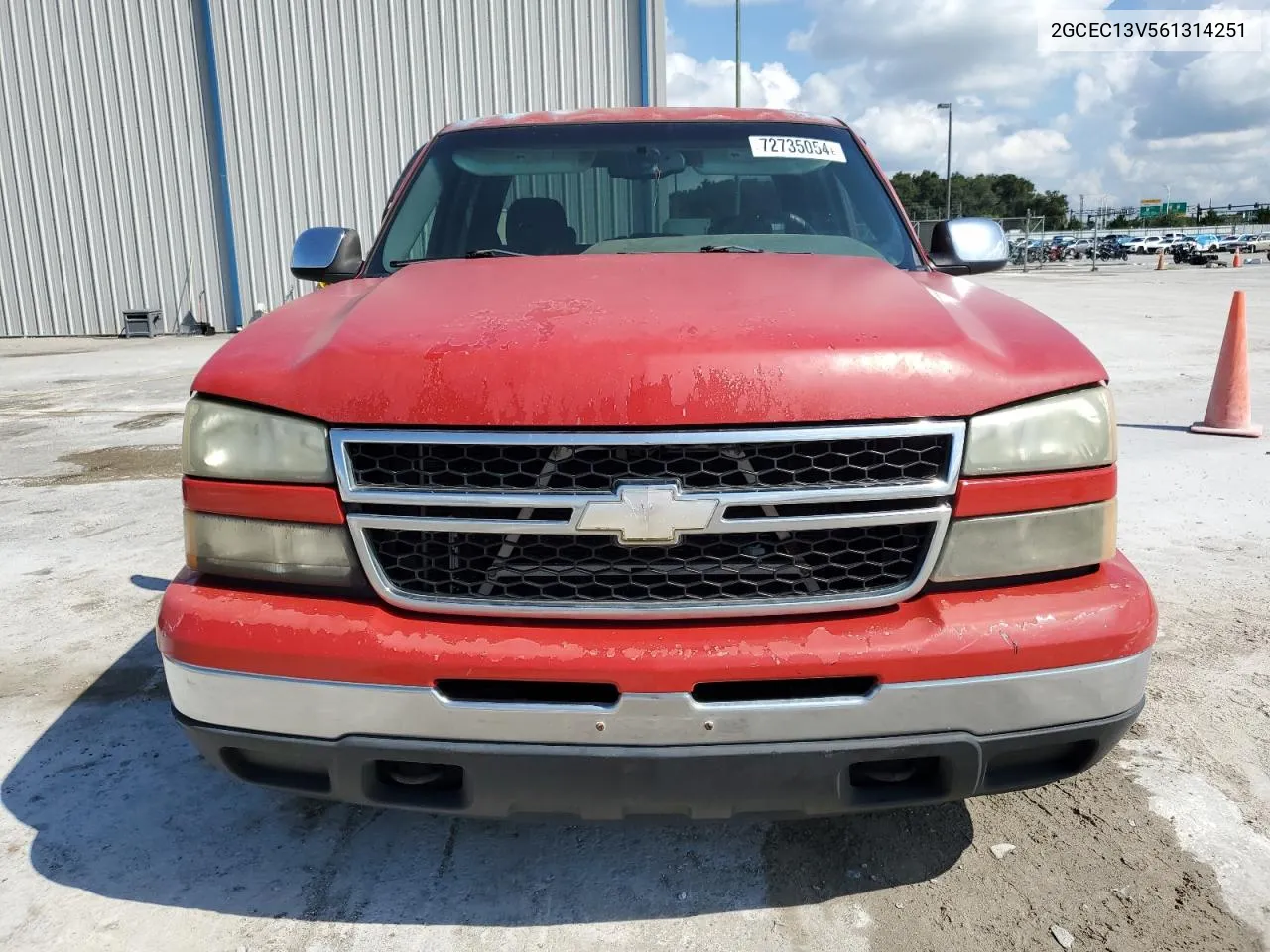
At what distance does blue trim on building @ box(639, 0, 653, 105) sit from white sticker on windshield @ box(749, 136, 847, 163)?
41.8 ft

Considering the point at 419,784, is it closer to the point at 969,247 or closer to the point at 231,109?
the point at 969,247

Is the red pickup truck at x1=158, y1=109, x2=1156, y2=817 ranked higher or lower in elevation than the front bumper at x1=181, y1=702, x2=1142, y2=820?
higher

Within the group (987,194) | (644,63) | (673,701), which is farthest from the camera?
(987,194)

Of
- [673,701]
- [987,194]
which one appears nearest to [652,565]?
[673,701]

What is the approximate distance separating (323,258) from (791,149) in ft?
5.18

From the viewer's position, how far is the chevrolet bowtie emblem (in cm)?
165

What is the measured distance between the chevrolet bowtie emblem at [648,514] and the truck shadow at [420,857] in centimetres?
59

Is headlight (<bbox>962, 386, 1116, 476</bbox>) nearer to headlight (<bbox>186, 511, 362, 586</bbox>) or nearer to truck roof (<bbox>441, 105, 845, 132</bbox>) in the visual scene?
headlight (<bbox>186, 511, 362, 586</bbox>)

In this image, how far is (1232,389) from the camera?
20.9 ft

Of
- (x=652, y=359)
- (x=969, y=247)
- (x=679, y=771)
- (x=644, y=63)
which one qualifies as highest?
(x=644, y=63)

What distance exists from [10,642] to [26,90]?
52.2 feet

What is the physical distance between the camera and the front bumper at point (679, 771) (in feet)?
5.42

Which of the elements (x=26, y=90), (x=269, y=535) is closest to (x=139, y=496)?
(x=269, y=535)

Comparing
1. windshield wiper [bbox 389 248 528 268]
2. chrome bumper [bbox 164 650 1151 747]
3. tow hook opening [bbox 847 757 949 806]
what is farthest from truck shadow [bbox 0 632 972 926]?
windshield wiper [bbox 389 248 528 268]
